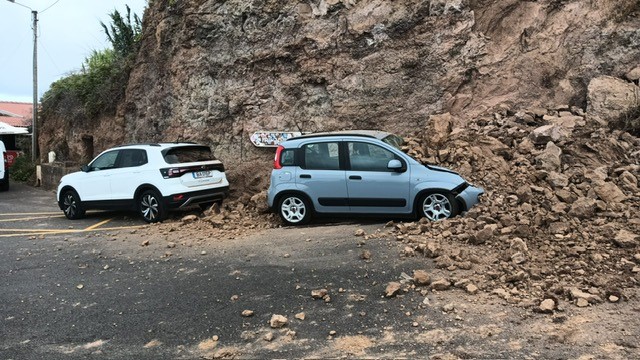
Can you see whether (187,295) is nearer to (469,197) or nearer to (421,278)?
(421,278)

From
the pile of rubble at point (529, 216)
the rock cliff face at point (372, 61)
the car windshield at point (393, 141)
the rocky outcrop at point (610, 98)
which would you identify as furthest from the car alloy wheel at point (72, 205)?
the rocky outcrop at point (610, 98)

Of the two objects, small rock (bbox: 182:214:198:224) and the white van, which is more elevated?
the white van

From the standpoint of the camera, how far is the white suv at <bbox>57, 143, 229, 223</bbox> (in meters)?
10.7

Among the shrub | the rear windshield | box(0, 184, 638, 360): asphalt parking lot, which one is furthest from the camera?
the shrub

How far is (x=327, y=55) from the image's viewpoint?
13430mm

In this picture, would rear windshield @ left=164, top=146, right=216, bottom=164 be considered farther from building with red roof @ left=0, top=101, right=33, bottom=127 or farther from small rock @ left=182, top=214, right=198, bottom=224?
building with red roof @ left=0, top=101, right=33, bottom=127

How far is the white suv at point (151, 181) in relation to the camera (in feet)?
35.1

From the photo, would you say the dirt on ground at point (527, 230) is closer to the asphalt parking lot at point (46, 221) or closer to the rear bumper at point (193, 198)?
the rear bumper at point (193, 198)

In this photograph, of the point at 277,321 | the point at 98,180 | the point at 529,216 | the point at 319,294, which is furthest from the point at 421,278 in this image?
the point at 98,180

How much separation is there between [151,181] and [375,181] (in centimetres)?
485

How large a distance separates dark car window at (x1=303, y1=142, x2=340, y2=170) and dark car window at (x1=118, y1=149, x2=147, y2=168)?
3.78m

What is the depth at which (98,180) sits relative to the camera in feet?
38.3

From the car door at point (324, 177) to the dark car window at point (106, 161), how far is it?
474cm

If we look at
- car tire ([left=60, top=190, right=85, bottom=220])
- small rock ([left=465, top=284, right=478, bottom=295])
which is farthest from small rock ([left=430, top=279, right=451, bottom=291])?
car tire ([left=60, top=190, right=85, bottom=220])
